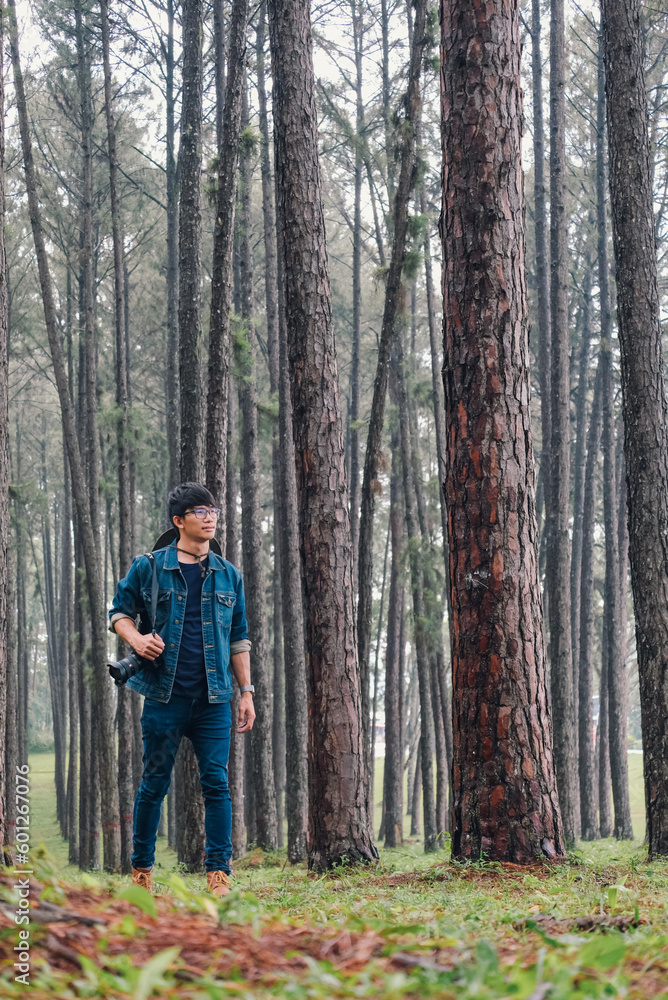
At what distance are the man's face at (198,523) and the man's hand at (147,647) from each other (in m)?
0.63

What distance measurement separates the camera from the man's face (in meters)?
4.68

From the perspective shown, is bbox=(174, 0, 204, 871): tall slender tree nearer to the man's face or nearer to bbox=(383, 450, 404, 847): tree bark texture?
the man's face

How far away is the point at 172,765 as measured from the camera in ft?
14.5

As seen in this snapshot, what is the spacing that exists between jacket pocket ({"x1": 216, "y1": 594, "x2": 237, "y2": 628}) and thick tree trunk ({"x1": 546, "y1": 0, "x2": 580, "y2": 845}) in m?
8.60

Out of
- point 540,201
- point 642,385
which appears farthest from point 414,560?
point 642,385

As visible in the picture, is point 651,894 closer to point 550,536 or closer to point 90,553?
point 550,536

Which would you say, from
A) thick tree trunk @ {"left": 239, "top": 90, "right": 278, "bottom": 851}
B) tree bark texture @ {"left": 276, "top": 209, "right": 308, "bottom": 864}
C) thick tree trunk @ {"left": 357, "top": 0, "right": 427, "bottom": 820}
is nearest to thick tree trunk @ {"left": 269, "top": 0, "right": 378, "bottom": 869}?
thick tree trunk @ {"left": 357, "top": 0, "right": 427, "bottom": 820}

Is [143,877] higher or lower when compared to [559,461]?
lower

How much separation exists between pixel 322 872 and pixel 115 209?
11450 mm

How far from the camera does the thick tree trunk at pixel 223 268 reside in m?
8.88

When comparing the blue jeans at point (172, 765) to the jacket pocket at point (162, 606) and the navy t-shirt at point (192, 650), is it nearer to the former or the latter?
the navy t-shirt at point (192, 650)

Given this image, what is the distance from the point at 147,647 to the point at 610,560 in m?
16.5

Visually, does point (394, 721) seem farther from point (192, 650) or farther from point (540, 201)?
point (192, 650)

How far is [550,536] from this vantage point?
1282 cm
